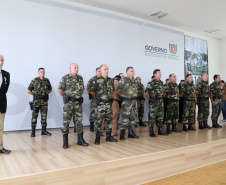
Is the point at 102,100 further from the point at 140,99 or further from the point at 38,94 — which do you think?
the point at 140,99

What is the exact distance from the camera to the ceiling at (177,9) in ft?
18.5

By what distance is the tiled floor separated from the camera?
2793 mm

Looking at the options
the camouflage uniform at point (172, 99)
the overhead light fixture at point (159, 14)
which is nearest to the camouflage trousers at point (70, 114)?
the camouflage uniform at point (172, 99)

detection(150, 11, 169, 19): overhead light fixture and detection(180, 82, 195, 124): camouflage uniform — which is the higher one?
detection(150, 11, 169, 19): overhead light fixture

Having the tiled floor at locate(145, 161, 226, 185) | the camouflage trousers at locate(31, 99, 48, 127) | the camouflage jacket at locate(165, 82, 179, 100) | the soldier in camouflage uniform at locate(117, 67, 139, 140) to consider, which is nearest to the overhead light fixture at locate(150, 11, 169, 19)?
the camouflage jacket at locate(165, 82, 179, 100)

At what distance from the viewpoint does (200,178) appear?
2.94 m

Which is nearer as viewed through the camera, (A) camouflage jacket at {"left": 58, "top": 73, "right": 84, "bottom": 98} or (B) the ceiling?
(A) camouflage jacket at {"left": 58, "top": 73, "right": 84, "bottom": 98}

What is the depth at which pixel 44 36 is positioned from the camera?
5.14 meters

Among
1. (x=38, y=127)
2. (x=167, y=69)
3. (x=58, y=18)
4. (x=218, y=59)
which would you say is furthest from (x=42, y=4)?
(x=218, y=59)

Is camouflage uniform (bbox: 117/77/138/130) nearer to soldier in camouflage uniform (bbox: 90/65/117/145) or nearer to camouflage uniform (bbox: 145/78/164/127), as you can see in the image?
soldier in camouflage uniform (bbox: 90/65/117/145)

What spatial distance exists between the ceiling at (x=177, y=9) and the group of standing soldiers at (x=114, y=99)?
233 cm

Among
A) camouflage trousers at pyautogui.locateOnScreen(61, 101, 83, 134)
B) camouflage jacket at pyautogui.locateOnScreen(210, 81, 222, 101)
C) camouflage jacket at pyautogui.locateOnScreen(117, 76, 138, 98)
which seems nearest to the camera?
camouflage trousers at pyautogui.locateOnScreen(61, 101, 83, 134)

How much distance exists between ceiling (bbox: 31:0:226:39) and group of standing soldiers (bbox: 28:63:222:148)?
2.33 meters

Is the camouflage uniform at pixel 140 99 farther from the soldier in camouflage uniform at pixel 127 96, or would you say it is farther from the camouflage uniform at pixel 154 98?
the soldier in camouflage uniform at pixel 127 96
